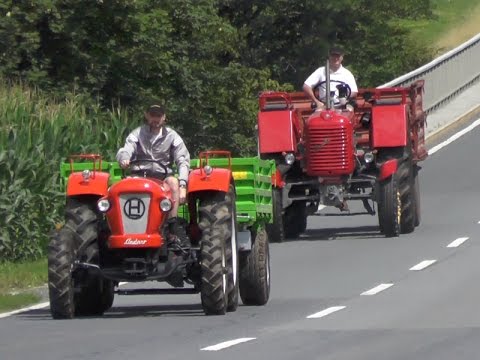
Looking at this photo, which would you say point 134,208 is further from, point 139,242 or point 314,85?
point 314,85

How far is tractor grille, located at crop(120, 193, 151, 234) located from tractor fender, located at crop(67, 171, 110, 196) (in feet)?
1.03

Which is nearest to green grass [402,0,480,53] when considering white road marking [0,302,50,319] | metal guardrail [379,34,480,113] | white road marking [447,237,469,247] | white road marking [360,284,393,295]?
metal guardrail [379,34,480,113]

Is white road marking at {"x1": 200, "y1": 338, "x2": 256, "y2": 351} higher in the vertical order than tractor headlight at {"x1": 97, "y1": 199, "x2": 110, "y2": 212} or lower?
lower

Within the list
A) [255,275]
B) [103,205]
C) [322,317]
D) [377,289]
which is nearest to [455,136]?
[377,289]

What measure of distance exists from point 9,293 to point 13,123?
5766 millimetres

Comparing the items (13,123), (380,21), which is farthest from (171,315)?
(380,21)

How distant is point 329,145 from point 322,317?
27.5ft

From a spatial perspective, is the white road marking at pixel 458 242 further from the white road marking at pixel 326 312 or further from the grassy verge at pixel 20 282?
the white road marking at pixel 326 312

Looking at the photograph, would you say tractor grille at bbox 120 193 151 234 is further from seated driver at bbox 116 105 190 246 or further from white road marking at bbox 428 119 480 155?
white road marking at bbox 428 119 480 155

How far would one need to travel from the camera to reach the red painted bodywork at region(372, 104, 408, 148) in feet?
76.6

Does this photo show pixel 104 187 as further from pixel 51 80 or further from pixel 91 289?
pixel 51 80

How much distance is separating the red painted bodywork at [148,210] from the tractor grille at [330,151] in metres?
8.34

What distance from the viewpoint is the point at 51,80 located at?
32625 mm

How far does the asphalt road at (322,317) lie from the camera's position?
12555 mm
